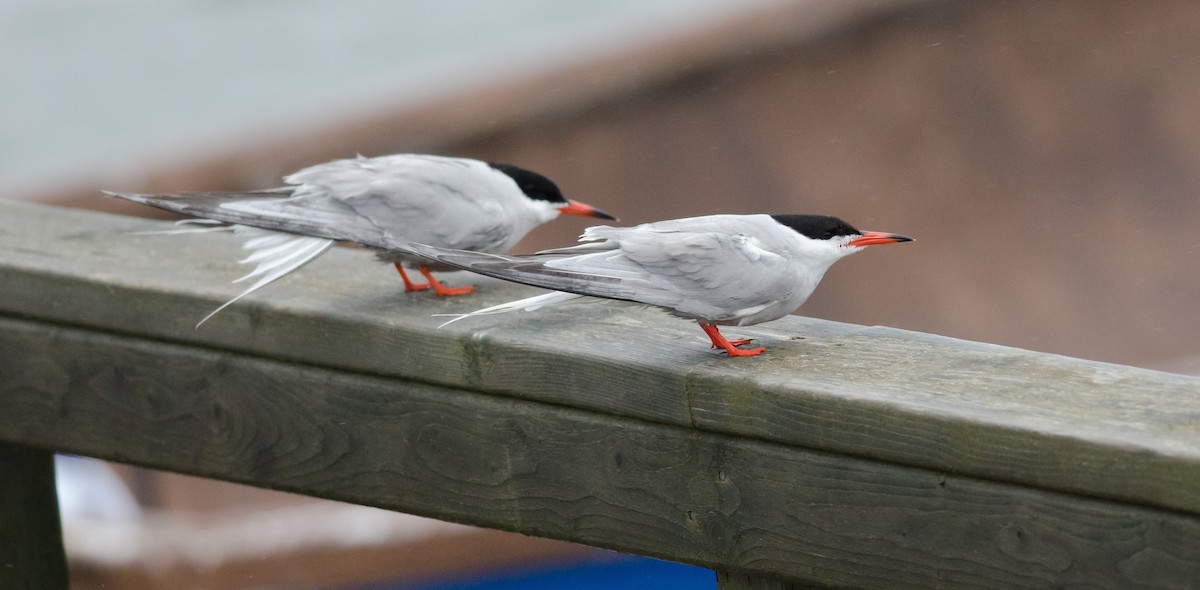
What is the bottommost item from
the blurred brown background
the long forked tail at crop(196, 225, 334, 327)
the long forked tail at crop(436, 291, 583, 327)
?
the blurred brown background

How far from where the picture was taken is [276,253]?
217cm

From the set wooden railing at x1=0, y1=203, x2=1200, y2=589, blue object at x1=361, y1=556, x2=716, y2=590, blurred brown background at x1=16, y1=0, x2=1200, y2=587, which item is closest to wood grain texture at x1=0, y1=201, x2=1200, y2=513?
wooden railing at x1=0, y1=203, x2=1200, y2=589

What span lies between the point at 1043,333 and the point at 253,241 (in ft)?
14.8

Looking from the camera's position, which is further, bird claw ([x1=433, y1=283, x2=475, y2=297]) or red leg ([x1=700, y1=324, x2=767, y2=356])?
bird claw ([x1=433, y1=283, x2=475, y2=297])

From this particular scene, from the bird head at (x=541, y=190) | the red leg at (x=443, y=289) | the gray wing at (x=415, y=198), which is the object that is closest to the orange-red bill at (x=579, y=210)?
the bird head at (x=541, y=190)

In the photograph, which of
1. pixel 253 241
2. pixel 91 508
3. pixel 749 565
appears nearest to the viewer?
pixel 749 565

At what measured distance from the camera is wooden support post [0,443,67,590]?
234 centimetres

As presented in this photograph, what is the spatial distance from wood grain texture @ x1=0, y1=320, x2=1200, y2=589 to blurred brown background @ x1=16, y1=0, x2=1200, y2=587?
12.8ft

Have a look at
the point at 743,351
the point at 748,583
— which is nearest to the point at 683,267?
the point at 743,351

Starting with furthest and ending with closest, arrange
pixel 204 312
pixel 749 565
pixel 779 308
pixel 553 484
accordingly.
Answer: pixel 204 312, pixel 779 308, pixel 553 484, pixel 749 565

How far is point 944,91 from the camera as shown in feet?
21.2

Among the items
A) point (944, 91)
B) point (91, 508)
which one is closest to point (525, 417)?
point (91, 508)

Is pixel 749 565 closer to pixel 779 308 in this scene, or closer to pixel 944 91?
pixel 779 308

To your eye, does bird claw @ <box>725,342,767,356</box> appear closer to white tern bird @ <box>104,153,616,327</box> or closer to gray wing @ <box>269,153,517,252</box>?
white tern bird @ <box>104,153,616,327</box>
